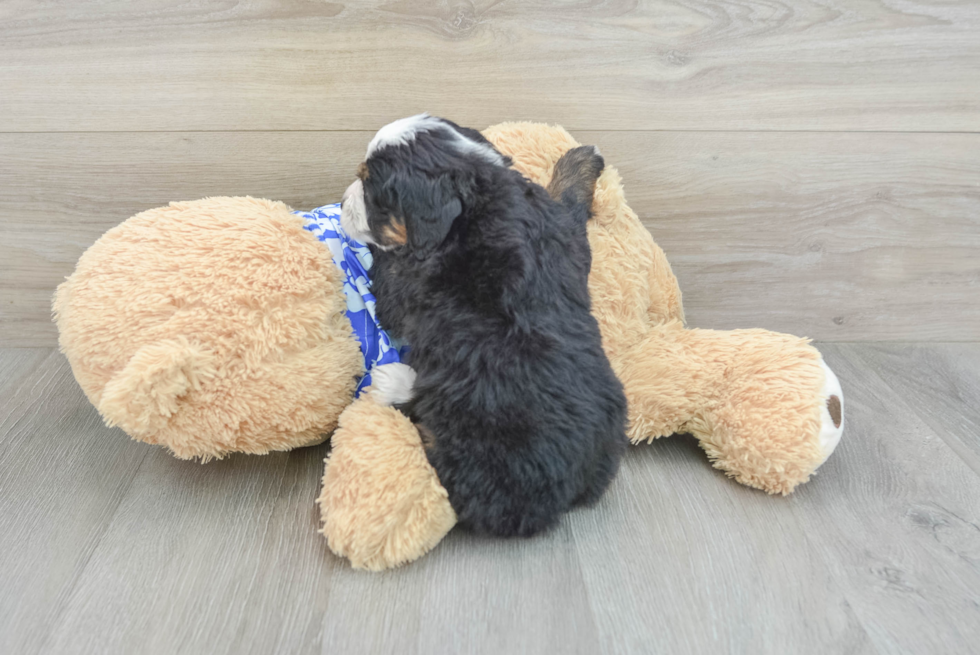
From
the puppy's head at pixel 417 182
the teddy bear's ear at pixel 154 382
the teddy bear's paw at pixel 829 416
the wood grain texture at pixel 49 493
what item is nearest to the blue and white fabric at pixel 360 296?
the puppy's head at pixel 417 182

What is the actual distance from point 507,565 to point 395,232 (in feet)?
1.59

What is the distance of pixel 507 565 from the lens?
88cm

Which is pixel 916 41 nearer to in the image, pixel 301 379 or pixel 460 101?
pixel 460 101

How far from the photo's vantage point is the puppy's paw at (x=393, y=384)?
0.97m

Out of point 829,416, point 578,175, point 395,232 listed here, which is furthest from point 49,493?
point 829,416

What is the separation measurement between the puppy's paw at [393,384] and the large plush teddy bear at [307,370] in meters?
0.02

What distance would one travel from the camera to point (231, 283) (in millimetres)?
926

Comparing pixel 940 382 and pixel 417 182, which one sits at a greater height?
pixel 417 182

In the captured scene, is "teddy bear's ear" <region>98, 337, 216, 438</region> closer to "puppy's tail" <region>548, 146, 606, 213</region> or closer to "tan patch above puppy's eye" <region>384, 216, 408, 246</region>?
"tan patch above puppy's eye" <region>384, 216, 408, 246</region>

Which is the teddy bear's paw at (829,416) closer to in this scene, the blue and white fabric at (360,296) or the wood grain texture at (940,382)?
the wood grain texture at (940,382)

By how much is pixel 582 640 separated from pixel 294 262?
650mm

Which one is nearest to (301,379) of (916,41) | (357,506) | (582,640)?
(357,506)

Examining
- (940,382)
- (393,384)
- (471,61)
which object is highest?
(471,61)

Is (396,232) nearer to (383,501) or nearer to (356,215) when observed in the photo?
(356,215)
